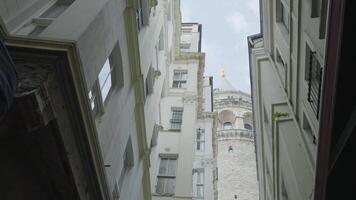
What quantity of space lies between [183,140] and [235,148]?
147ft

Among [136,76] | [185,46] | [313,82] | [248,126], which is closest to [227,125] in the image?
[248,126]

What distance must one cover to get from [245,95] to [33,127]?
74.3 metres

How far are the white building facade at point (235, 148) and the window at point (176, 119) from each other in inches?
1221

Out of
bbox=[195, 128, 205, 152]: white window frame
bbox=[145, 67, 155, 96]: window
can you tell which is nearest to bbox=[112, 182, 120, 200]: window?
bbox=[145, 67, 155, 96]: window

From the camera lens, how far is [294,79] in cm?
1542

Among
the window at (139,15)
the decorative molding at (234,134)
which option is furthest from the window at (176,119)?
the decorative molding at (234,134)

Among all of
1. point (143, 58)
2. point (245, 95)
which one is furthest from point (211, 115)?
point (245, 95)

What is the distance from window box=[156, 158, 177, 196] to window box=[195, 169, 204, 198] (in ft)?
11.5

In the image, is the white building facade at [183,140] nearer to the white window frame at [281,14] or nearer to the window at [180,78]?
the window at [180,78]

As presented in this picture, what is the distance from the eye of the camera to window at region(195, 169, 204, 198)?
26047 mm

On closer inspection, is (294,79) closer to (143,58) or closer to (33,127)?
(143,58)

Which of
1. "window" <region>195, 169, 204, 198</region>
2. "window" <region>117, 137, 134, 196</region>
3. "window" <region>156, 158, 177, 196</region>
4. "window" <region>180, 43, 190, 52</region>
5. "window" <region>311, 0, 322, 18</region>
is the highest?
"window" <region>311, 0, 322, 18</region>

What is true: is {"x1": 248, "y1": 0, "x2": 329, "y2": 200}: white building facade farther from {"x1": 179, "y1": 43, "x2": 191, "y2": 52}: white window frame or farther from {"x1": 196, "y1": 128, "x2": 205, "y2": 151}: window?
{"x1": 179, "y1": 43, "x2": 191, "y2": 52}: white window frame

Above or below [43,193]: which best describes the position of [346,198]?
below
